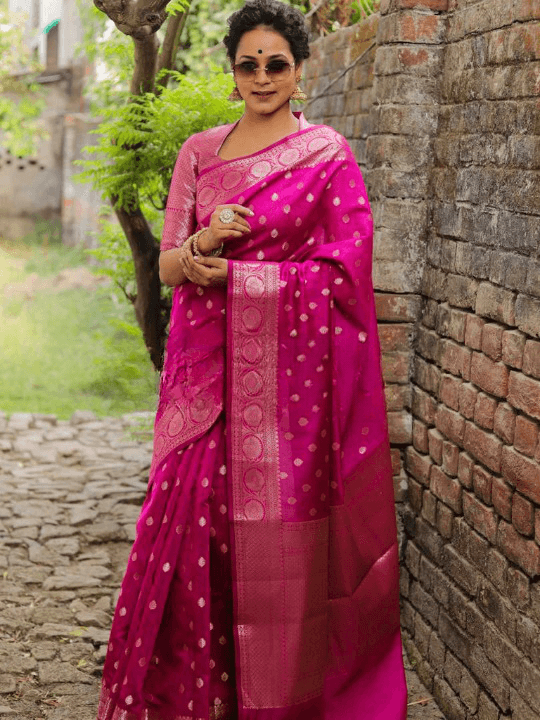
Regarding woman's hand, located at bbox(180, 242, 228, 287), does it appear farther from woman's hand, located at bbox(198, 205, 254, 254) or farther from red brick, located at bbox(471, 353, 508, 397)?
red brick, located at bbox(471, 353, 508, 397)

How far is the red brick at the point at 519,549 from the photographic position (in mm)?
2928

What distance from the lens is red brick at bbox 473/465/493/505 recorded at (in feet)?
10.8

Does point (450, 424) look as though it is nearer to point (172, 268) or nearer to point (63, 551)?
point (172, 268)

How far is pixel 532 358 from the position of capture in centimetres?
296

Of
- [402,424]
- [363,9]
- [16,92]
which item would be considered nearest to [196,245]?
[402,424]

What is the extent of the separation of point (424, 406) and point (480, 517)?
0.72 m

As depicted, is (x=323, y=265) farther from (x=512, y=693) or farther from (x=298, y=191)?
(x=512, y=693)

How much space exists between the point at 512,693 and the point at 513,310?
1104mm

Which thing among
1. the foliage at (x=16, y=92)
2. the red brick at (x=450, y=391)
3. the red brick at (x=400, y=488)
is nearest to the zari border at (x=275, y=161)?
the red brick at (x=450, y=391)

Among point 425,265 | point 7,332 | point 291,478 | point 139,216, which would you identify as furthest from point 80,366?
point 291,478

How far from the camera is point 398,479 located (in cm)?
425

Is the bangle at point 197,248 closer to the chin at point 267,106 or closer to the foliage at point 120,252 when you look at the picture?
the chin at point 267,106

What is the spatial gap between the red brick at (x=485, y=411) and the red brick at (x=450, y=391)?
0.20 metres

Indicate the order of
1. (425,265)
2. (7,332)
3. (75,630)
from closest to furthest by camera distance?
(425,265), (75,630), (7,332)
